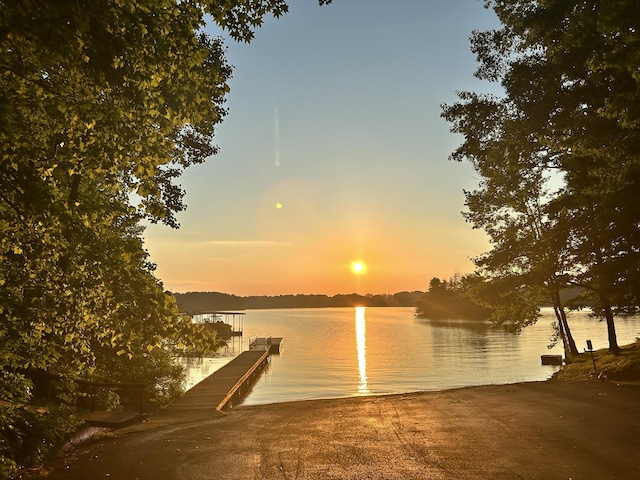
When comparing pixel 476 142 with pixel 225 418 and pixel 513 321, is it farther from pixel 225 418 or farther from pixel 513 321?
pixel 225 418

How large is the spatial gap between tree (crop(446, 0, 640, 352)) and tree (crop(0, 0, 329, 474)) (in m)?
10.7

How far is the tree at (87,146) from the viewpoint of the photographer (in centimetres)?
534

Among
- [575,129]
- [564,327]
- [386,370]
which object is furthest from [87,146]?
[386,370]

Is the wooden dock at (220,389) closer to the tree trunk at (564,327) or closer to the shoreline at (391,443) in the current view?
the shoreline at (391,443)

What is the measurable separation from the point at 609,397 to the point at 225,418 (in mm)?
12678

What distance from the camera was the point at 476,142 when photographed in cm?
2338

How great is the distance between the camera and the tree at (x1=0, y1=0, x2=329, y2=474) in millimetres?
5344

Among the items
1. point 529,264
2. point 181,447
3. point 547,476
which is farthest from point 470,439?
point 529,264

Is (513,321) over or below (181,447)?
over

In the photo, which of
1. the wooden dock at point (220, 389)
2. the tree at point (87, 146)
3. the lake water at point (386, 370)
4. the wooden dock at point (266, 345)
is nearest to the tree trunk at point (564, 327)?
the lake water at point (386, 370)

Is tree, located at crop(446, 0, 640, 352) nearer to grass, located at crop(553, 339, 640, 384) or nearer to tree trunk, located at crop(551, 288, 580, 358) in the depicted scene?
grass, located at crop(553, 339, 640, 384)

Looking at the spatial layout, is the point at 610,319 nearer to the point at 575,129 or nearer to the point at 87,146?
the point at 575,129

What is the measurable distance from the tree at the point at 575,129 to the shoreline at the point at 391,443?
22.0 ft

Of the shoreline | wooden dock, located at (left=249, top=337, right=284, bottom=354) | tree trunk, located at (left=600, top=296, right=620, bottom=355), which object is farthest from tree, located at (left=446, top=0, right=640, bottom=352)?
wooden dock, located at (left=249, top=337, right=284, bottom=354)
